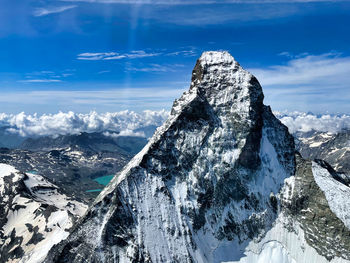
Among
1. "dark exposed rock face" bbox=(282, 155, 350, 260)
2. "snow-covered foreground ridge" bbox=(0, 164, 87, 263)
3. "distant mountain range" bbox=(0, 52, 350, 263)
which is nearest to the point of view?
"distant mountain range" bbox=(0, 52, 350, 263)

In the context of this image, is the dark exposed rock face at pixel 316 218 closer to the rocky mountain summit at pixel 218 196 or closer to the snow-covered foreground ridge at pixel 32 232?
the rocky mountain summit at pixel 218 196

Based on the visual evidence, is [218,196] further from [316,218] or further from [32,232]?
[32,232]

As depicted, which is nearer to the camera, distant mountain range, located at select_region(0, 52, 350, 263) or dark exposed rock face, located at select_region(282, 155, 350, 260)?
distant mountain range, located at select_region(0, 52, 350, 263)

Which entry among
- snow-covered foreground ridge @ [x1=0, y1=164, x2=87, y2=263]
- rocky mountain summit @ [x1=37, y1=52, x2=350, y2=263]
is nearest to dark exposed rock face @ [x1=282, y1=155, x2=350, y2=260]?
rocky mountain summit @ [x1=37, y1=52, x2=350, y2=263]

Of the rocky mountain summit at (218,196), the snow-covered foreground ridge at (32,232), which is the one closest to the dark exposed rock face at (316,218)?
the rocky mountain summit at (218,196)

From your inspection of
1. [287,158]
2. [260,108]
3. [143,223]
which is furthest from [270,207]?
[143,223]

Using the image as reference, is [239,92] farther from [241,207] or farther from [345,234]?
[345,234]

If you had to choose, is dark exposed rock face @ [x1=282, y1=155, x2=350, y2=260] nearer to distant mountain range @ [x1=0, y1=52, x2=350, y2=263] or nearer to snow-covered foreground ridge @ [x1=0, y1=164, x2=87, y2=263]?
distant mountain range @ [x1=0, y1=52, x2=350, y2=263]

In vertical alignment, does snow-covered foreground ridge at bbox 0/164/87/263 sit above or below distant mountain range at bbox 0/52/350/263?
below

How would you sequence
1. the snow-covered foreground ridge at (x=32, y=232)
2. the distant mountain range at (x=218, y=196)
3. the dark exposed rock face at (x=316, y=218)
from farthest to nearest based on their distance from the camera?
1. the snow-covered foreground ridge at (x=32, y=232)
2. the dark exposed rock face at (x=316, y=218)
3. the distant mountain range at (x=218, y=196)
